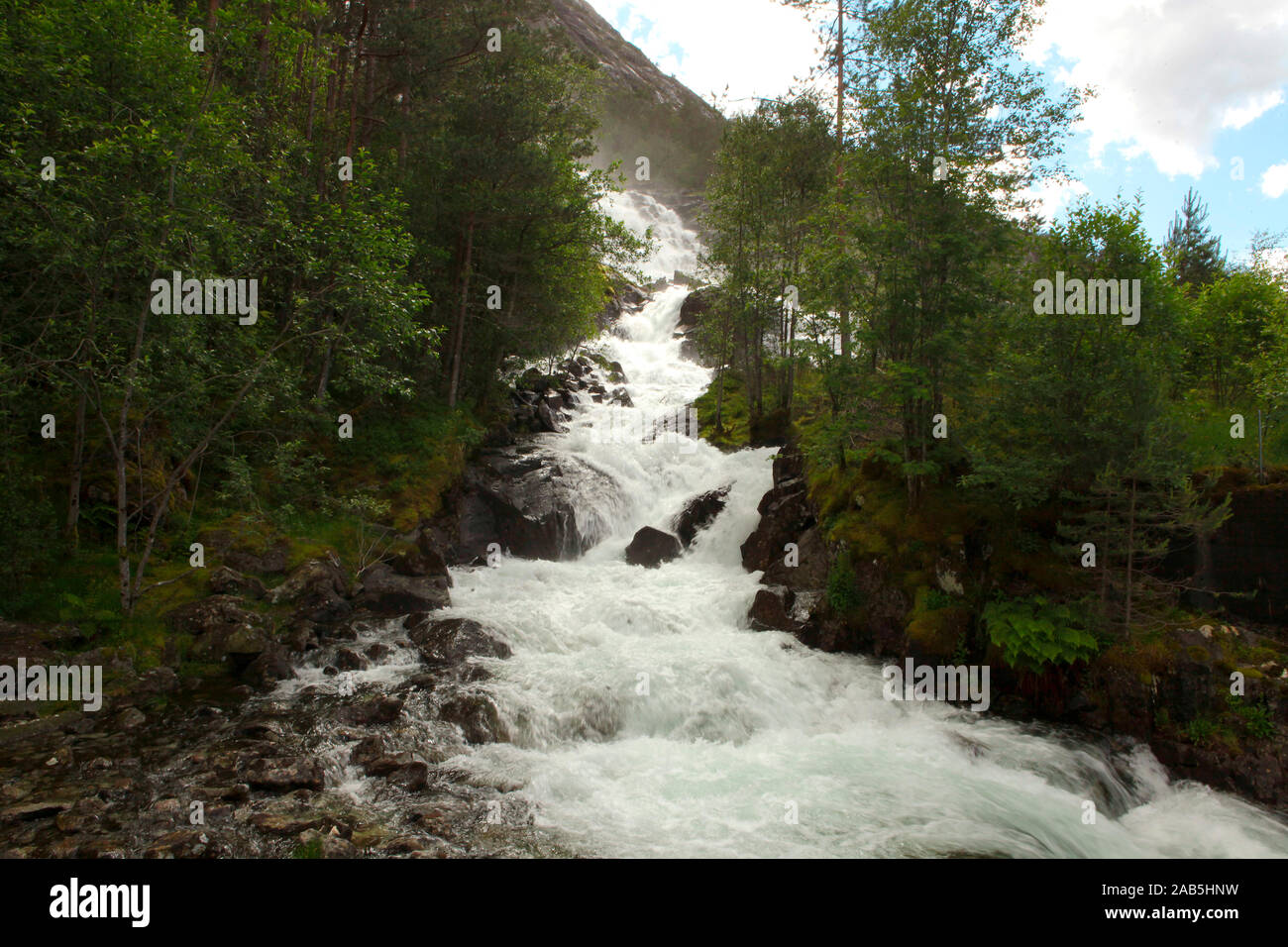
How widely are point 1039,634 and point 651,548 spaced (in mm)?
10845

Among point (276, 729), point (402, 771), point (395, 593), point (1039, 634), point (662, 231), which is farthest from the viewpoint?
point (662, 231)

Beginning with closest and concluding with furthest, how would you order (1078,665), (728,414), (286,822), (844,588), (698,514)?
(286,822) < (1078,665) < (844,588) < (698,514) < (728,414)

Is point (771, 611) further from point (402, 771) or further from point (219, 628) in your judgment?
point (219, 628)

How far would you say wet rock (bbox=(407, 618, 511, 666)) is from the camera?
12.2 m

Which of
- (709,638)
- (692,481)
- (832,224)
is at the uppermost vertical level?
(832,224)

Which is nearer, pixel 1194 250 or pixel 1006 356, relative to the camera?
pixel 1006 356

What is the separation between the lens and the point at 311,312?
501 inches

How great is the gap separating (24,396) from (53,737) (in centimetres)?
642

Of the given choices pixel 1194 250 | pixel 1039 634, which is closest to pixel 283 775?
pixel 1039 634

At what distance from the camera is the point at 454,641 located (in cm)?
1256

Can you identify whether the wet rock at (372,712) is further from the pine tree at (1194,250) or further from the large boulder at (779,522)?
the pine tree at (1194,250)
